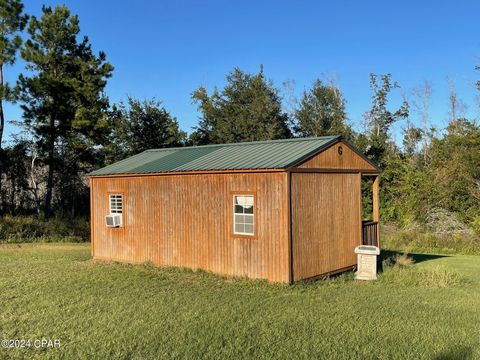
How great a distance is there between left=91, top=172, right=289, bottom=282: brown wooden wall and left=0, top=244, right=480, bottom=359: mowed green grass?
505mm

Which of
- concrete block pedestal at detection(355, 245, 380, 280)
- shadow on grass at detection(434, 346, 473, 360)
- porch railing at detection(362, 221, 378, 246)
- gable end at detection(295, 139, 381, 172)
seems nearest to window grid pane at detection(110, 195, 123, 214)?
gable end at detection(295, 139, 381, 172)

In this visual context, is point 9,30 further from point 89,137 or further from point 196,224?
point 196,224

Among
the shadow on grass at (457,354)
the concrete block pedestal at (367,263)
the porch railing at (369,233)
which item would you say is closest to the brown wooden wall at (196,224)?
the concrete block pedestal at (367,263)

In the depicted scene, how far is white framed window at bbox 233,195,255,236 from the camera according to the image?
33.6ft

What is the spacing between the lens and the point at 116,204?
13.3 metres

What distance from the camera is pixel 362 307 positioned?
7.71m

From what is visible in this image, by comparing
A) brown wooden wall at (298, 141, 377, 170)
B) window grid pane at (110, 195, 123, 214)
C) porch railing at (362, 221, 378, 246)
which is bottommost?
porch railing at (362, 221, 378, 246)

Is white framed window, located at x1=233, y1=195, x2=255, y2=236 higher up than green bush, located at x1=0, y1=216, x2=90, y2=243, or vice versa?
white framed window, located at x1=233, y1=195, x2=255, y2=236

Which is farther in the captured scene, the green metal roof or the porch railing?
the porch railing

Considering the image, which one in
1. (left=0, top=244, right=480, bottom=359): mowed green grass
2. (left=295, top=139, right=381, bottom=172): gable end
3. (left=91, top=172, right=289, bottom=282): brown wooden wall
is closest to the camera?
(left=0, top=244, right=480, bottom=359): mowed green grass

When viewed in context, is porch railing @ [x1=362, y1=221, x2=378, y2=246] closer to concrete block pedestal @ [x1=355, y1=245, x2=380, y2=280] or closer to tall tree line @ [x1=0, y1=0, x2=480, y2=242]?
concrete block pedestal @ [x1=355, y1=245, x2=380, y2=280]

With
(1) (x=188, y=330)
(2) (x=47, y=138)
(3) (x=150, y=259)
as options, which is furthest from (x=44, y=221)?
(1) (x=188, y=330)

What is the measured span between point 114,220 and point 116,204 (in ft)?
1.87

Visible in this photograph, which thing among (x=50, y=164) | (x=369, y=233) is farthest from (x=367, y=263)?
(x=50, y=164)
